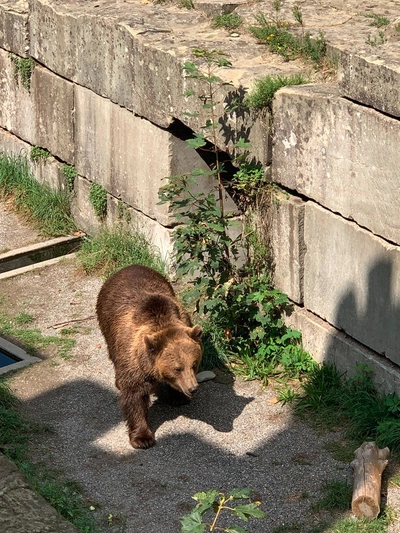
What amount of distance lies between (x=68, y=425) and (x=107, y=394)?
537mm

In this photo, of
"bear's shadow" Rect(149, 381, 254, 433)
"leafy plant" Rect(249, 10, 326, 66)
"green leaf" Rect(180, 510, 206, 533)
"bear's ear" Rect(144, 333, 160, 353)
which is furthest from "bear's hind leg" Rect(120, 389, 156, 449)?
"leafy plant" Rect(249, 10, 326, 66)

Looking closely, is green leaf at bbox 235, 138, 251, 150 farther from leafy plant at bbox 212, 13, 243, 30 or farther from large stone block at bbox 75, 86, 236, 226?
leafy plant at bbox 212, 13, 243, 30

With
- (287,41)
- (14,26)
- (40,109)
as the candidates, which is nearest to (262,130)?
(287,41)

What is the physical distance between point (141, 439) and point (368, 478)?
5.53 feet

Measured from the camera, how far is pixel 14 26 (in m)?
11.2

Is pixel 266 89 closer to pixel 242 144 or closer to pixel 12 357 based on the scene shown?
pixel 242 144

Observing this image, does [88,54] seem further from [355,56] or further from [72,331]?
[355,56]

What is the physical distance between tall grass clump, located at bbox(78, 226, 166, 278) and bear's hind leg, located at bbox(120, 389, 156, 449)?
7.45ft

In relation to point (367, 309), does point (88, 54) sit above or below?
above

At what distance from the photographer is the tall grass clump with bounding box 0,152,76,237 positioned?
35.6 feet

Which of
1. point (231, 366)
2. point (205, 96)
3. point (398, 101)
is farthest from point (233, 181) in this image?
point (398, 101)

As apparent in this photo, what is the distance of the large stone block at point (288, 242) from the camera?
7.99 m

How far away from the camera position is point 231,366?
27.3 ft

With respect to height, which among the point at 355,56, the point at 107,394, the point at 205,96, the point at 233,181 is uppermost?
the point at 355,56
